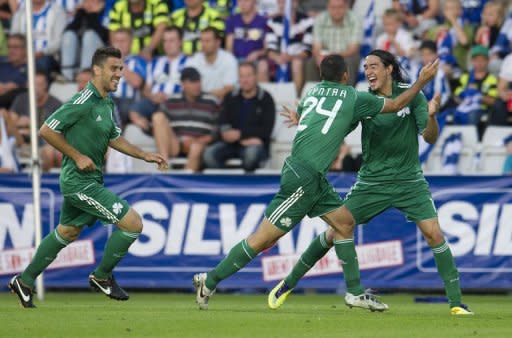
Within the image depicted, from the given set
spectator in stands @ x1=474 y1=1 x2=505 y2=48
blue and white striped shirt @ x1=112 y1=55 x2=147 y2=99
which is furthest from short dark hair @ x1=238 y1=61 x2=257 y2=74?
spectator in stands @ x1=474 y1=1 x2=505 y2=48

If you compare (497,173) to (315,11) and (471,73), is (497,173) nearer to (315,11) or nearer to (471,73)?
(471,73)

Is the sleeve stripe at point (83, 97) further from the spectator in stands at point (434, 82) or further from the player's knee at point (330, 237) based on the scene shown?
the spectator in stands at point (434, 82)

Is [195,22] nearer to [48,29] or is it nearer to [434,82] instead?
[48,29]

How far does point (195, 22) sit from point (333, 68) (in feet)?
29.1

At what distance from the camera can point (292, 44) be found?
2053 centimetres

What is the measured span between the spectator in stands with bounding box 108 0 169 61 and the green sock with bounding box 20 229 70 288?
26.8ft

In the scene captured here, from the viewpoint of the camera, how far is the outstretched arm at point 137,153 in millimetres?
12586

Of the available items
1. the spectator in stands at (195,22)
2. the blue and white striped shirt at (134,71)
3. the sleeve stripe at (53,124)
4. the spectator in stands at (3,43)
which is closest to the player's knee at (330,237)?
the sleeve stripe at (53,124)

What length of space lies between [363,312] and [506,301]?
Answer: 13.1 feet

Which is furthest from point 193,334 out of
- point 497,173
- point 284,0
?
point 284,0

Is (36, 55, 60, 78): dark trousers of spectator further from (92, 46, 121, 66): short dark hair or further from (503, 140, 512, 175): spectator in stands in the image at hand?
(92, 46, 121, 66): short dark hair

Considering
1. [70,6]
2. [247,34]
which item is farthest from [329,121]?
[70,6]

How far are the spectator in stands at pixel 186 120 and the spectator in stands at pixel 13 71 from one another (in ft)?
9.10

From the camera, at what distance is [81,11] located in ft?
69.4
